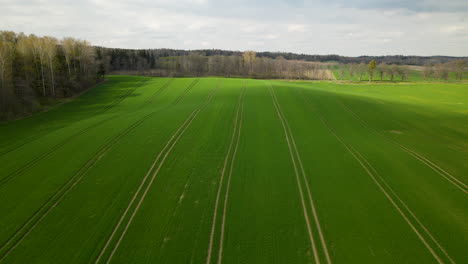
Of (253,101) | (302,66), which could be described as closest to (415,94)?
(253,101)

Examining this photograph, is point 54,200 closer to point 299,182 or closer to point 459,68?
point 299,182

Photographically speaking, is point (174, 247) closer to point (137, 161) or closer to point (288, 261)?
point (288, 261)

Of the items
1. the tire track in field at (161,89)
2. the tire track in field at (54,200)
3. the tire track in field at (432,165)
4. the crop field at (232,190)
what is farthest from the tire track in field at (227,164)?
the tire track in field at (161,89)

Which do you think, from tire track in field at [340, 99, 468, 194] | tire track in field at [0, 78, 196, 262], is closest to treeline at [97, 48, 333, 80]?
tire track in field at [340, 99, 468, 194]

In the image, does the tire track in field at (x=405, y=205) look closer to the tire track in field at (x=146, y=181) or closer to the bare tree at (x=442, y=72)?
the tire track in field at (x=146, y=181)

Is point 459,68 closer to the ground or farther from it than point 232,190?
farther from it

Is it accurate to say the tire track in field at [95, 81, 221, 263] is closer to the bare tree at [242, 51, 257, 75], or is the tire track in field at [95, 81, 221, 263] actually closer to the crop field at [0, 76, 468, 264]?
the crop field at [0, 76, 468, 264]

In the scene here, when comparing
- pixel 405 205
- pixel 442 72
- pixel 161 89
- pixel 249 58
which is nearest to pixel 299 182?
pixel 405 205
